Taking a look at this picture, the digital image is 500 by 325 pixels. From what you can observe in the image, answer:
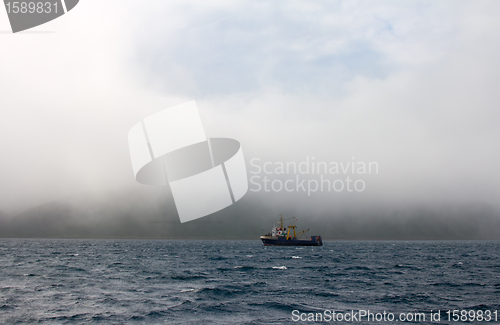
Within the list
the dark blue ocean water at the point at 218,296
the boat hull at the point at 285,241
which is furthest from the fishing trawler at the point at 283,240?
the dark blue ocean water at the point at 218,296

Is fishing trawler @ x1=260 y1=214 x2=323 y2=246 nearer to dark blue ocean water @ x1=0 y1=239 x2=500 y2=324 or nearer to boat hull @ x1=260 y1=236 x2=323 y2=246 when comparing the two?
boat hull @ x1=260 y1=236 x2=323 y2=246

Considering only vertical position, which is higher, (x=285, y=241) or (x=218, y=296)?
(x=218, y=296)

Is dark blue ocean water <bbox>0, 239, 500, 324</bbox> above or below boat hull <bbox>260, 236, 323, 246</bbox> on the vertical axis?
above

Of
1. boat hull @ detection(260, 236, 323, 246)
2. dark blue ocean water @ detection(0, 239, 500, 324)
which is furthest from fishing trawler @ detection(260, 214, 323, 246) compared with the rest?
dark blue ocean water @ detection(0, 239, 500, 324)

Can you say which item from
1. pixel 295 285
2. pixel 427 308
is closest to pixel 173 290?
pixel 295 285

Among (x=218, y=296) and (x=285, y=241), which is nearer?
(x=218, y=296)

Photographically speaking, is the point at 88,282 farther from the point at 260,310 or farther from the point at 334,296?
the point at 334,296

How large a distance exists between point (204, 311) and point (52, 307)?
42.5 ft

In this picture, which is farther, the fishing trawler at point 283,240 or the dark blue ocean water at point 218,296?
the fishing trawler at point 283,240

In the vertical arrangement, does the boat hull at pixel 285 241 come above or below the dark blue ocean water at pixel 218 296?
below

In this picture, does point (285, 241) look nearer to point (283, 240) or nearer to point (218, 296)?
point (283, 240)

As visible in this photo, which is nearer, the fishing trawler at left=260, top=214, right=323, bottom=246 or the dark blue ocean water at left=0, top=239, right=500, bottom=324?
the dark blue ocean water at left=0, top=239, right=500, bottom=324

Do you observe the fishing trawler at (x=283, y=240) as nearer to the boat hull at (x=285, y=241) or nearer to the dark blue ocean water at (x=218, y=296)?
the boat hull at (x=285, y=241)

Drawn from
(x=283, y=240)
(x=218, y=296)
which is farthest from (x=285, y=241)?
(x=218, y=296)
